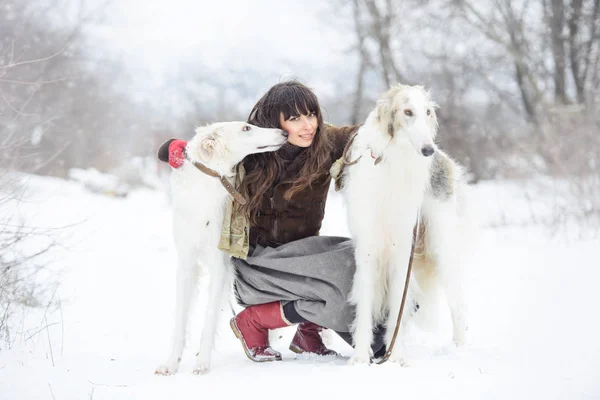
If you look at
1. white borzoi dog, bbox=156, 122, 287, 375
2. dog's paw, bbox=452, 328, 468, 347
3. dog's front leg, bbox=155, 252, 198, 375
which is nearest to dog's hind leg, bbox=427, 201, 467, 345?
dog's paw, bbox=452, 328, 468, 347

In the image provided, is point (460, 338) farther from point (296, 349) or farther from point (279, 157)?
point (279, 157)

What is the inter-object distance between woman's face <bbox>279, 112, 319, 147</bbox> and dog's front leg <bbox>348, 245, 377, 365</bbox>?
766 mm

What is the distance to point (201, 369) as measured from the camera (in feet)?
9.61

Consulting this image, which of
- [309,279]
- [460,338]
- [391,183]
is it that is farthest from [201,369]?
[460,338]

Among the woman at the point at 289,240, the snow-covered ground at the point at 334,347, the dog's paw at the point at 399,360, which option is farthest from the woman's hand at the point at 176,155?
the dog's paw at the point at 399,360

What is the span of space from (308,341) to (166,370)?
1.04 metres

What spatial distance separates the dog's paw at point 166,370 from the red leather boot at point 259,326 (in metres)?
0.47

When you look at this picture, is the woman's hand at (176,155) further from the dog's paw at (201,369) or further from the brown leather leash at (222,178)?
the dog's paw at (201,369)

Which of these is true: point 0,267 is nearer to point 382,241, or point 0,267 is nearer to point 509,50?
point 382,241

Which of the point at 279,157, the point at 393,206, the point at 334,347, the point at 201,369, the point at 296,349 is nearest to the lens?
the point at 201,369

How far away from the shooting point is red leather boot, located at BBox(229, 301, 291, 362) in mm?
3252

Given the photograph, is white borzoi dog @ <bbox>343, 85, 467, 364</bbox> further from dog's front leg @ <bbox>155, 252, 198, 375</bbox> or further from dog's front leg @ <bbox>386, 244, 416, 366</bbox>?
dog's front leg @ <bbox>155, 252, 198, 375</bbox>

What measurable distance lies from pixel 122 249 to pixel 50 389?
20.0 ft

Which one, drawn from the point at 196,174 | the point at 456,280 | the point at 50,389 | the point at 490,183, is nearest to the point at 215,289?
the point at 196,174
